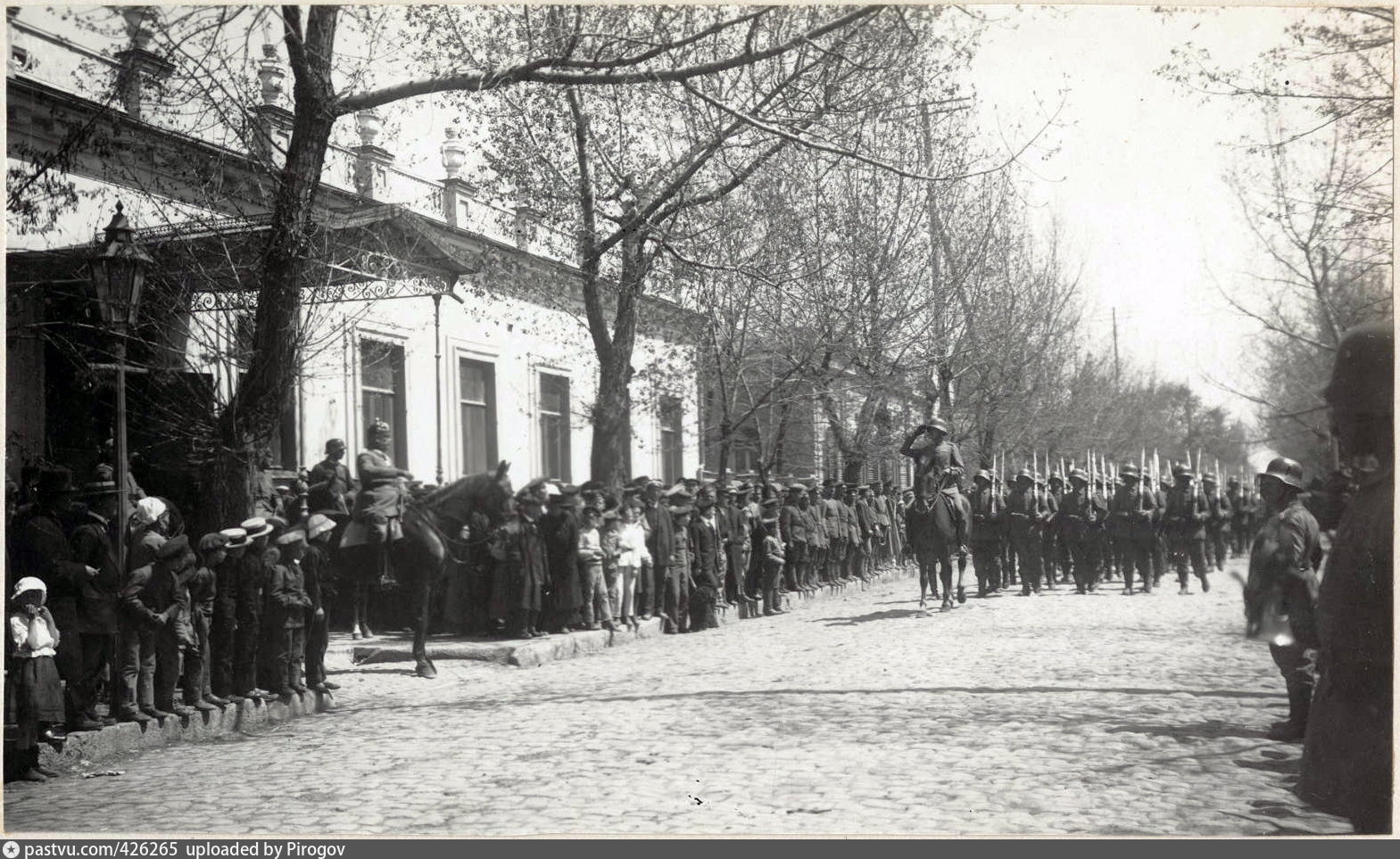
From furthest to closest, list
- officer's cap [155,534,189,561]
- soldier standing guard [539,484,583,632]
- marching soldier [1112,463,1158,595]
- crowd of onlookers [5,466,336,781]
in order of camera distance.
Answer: marching soldier [1112,463,1158,595], soldier standing guard [539,484,583,632], officer's cap [155,534,189,561], crowd of onlookers [5,466,336,781]

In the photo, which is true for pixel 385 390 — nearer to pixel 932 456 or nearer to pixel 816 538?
pixel 932 456

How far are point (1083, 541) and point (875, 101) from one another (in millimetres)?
10987

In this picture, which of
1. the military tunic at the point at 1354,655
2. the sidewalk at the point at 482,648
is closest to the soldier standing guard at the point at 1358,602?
the military tunic at the point at 1354,655

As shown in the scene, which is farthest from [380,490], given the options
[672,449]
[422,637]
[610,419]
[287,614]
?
[672,449]

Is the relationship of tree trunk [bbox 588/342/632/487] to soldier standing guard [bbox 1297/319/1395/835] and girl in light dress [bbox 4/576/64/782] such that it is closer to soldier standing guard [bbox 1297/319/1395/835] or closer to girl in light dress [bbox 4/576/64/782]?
girl in light dress [bbox 4/576/64/782]

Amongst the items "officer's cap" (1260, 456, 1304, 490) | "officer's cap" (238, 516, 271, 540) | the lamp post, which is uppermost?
the lamp post

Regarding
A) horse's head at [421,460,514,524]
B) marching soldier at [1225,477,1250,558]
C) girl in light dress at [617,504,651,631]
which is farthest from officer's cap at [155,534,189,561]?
marching soldier at [1225,477,1250,558]

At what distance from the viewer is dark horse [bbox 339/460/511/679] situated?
989 cm

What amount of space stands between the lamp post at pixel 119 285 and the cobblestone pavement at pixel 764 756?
178 cm

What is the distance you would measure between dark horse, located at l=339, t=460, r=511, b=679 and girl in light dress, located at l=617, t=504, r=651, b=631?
3294 millimetres

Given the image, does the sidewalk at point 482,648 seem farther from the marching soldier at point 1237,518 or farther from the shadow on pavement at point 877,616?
the marching soldier at point 1237,518

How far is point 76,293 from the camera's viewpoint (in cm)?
805

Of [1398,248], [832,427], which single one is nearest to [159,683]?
[1398,248]

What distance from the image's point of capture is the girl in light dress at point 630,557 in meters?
13.5
